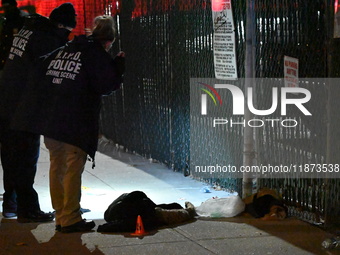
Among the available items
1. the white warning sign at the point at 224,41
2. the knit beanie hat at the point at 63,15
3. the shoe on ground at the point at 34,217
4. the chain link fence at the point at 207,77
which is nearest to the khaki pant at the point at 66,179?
the shoe on ground at the point at 34,217

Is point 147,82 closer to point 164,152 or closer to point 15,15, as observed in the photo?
point 164,152

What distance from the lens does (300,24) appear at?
22.1 feet

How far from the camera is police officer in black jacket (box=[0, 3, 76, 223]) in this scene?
710 cm

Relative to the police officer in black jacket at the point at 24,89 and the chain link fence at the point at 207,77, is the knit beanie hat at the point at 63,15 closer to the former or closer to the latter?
the police officer in black jacket at the point at 24,89

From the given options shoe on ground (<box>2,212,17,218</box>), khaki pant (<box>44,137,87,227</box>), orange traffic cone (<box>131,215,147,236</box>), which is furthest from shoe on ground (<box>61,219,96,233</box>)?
shoe on ground (<box>2,212,17,218</box>)

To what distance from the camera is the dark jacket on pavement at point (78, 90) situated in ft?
21.3

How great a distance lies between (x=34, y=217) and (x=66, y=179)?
2.70 ft

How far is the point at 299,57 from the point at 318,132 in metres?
0.73

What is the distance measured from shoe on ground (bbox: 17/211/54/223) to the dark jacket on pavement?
974mm

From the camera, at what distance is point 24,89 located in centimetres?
709

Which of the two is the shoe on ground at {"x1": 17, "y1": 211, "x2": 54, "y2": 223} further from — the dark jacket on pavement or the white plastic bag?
the white plastic bag

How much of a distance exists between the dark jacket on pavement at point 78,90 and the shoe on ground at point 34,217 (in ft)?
3.20

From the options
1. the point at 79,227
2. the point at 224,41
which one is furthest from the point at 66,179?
the point at 224,41

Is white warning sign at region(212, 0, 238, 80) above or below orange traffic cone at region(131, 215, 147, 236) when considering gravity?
above
